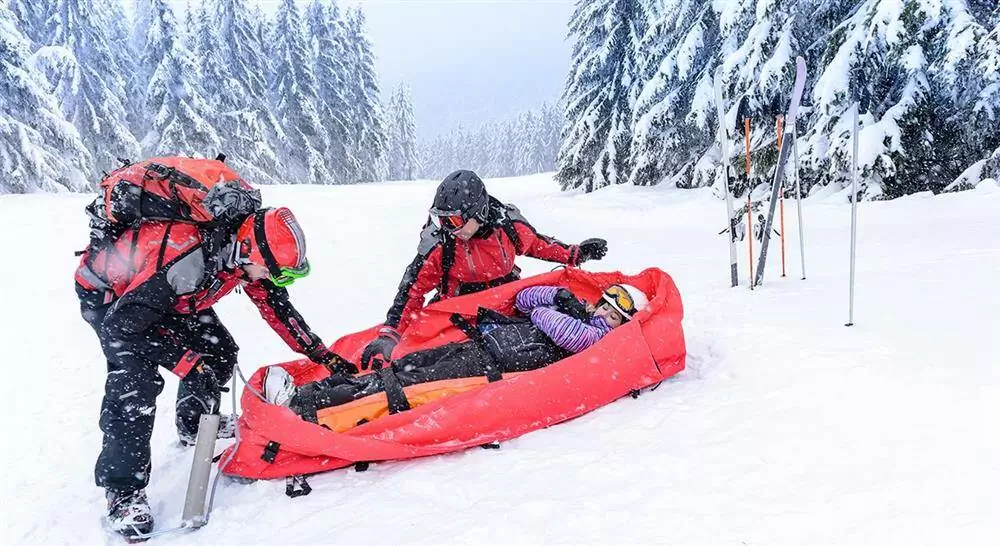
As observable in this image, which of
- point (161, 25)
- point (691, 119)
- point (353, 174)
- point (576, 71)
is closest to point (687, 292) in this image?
point (691, 119)

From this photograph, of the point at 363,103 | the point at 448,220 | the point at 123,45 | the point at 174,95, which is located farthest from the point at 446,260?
the point at 363,103

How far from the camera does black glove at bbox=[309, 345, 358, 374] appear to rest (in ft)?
10.6

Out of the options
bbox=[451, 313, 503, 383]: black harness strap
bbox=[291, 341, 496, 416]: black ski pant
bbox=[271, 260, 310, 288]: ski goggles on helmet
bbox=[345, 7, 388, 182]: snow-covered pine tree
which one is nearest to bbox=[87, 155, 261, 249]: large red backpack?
bbox=[271, 260, 310, 288]: ski goggles on helmet

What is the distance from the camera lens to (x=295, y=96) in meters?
27.4

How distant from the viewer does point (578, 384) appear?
3.12 m

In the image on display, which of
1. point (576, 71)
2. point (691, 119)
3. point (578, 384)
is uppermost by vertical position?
point (576, 71)

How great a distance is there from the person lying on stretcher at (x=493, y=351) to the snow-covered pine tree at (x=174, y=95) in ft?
67.3

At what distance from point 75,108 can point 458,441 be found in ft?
79.1

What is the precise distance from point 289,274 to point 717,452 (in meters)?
2.00

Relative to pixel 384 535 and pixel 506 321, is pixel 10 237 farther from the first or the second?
pixel 384 535

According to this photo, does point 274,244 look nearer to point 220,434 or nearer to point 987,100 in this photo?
point 220,434

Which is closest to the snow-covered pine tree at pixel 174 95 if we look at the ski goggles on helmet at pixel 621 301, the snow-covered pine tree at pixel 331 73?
the snow-covered pine tree at pixel 331 73

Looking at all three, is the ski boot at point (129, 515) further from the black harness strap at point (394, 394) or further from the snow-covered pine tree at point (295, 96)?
the snow-covered pine tree at point (295, 96)

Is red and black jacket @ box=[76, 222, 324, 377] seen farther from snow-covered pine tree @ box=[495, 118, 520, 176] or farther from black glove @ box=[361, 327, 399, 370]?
snow-covered pine tree @ box=[495, 118, 520, 176]
